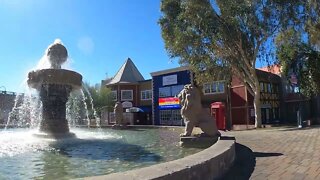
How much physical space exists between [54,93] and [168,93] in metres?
33.7

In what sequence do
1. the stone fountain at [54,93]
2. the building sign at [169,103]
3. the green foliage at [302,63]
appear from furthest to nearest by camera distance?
the building sign at [169,103]
the green foliage at [302,63]
the stone fountain at [54,93]

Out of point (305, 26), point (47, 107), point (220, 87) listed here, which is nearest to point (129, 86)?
point (220, 87)

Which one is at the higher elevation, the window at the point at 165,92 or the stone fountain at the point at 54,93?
the window at the point at 165,92

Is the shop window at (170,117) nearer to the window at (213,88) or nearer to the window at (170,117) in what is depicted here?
the window at (170,117)

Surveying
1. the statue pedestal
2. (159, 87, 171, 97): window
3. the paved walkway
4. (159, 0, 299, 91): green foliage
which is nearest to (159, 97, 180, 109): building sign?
(159, 87, 171, 97): window

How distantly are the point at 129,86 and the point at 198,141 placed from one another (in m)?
42.5

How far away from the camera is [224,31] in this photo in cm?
2709

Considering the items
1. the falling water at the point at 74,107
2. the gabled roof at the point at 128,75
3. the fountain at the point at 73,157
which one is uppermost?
the gabled roof at the point at 128,75

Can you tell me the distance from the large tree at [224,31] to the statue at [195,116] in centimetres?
1700

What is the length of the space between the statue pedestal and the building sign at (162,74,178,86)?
1419 inches

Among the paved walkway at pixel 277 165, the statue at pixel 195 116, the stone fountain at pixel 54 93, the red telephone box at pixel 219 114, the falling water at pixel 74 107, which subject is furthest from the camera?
the red telephone box at pixel 219 114

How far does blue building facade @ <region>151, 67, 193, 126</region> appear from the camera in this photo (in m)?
45.9

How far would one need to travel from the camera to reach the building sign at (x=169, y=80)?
46.9 metres

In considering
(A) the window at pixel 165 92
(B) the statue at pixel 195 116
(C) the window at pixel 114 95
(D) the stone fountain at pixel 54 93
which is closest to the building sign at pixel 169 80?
(A) the window at pixel 165 92
